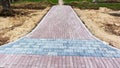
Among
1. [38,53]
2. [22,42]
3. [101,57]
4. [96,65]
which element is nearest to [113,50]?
[101,57]

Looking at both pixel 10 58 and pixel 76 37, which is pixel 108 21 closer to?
pixel 76 37

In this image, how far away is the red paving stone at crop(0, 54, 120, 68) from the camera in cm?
775

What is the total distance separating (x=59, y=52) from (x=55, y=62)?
101cm

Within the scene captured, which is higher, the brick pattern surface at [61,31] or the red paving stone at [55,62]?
the red paving stone at [55,62]

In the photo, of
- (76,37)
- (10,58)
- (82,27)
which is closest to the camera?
(10,58)

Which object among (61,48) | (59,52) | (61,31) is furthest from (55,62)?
(61,31)

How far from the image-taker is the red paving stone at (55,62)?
775 centimetres

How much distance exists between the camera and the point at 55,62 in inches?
315

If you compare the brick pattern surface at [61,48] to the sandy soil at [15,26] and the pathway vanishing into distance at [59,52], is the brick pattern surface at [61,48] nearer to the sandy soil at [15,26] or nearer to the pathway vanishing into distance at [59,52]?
the pathway vanishing into distance at [59,52]

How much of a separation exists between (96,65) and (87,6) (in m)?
18.9

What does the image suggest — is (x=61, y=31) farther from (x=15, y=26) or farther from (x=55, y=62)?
(x=15, y=26)

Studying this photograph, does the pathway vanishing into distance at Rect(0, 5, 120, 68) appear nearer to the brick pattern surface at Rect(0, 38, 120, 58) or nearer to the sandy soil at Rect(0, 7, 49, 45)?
the brick pattern surface at Rect(0, 38, 120, 58)

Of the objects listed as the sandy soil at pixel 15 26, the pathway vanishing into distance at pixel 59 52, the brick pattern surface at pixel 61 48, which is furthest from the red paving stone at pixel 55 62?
the sandy soil at pixel 15 26

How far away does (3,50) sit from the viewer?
9.23m
